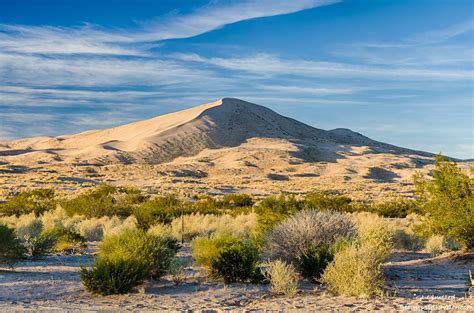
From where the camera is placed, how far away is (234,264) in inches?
474

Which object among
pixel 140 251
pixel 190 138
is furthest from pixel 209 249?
pixel 190 138

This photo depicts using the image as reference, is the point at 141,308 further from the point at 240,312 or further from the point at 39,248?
the point at 39,248

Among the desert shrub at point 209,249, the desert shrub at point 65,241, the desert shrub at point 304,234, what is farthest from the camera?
the desert shrub at point 65,241

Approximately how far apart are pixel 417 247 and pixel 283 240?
27.9 ft

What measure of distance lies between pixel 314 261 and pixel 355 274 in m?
1.75

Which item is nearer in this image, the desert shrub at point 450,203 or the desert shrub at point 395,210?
the desert shrub at point 450,203

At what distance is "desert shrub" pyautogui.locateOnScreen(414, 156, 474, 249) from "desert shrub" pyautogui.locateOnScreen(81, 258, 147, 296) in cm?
944

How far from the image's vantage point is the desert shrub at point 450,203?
1622 cm

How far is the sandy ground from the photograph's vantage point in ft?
31.2

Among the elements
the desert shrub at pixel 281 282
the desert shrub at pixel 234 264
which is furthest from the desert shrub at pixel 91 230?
the desert shrub at pixel 281 282

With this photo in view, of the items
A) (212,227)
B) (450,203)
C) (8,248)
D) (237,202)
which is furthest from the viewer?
(237,202)

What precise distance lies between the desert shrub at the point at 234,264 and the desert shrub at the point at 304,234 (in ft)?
3.10

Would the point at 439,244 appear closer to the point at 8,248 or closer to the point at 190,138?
the point at 8,248

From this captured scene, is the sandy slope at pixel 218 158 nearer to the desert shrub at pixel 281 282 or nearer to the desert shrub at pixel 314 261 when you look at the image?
Answer: the desert shrub at pixel 314 261
